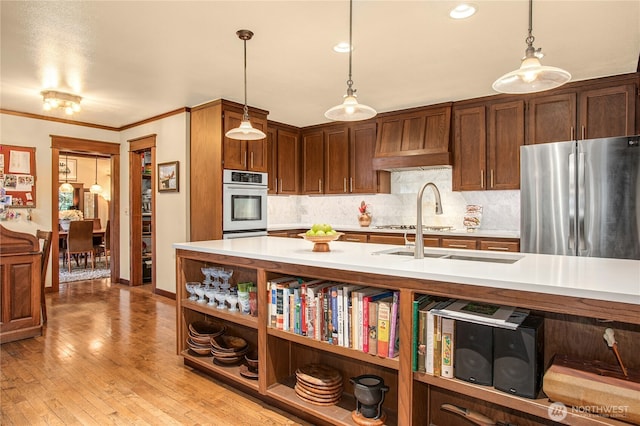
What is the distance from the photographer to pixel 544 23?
261 cm

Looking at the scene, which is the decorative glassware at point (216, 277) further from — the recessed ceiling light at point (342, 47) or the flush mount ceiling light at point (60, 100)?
the flush mount ceiling light at point (60, 100)

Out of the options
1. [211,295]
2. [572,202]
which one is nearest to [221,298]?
[211,295]

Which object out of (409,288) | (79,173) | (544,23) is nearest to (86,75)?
(409,288)

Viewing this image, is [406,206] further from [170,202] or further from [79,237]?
[79,237]

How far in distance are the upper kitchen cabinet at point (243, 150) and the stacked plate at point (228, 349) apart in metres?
2.27

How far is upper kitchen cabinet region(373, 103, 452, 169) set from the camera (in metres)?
4.55

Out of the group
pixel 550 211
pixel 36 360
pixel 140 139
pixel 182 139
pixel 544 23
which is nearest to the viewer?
pixel 544 23

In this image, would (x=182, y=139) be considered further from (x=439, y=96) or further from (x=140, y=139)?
(x=439, y=96)

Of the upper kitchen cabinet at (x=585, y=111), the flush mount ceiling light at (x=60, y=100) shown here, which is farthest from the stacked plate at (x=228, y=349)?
the upper kitchen cabinet at (x=585, y=111)

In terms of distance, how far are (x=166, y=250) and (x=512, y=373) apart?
14.9ft

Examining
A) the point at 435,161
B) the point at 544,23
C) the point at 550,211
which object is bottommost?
the point at 550,211

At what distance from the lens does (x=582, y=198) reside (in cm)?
341

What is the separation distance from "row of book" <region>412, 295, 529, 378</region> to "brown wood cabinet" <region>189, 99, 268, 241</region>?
3.16 metres

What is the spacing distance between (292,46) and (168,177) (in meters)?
2.88
